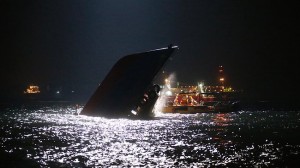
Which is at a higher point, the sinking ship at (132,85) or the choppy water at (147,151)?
the sinking ship at (132,85)

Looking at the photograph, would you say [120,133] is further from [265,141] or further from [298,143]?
[298,143]

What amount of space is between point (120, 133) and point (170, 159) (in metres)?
18.9

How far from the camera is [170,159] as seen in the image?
26672 millimetres

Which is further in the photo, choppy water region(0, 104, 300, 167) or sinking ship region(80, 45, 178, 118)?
sinking ship region(80, 45, 178, 118)

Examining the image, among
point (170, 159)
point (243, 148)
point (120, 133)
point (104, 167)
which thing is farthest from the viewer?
point (120, 133)

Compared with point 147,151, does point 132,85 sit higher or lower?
higher

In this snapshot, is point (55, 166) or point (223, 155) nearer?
point (55, 166)

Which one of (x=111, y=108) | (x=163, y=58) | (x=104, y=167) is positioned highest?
(x=163, y=58)

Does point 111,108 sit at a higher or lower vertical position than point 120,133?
higher

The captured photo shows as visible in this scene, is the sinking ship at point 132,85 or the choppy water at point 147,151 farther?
the sinking ship at point 132,85

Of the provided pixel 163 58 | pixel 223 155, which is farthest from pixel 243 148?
pixel 163 58

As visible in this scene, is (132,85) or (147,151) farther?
(132,85)

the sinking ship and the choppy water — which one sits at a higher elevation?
the sinking ship

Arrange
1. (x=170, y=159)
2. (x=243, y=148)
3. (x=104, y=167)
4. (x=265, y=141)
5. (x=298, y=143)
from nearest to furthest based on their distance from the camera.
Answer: (x=104, y=167), (x=170, y=159), (x=243, y=148), (x=298, y=143), (x=265, y=141)
